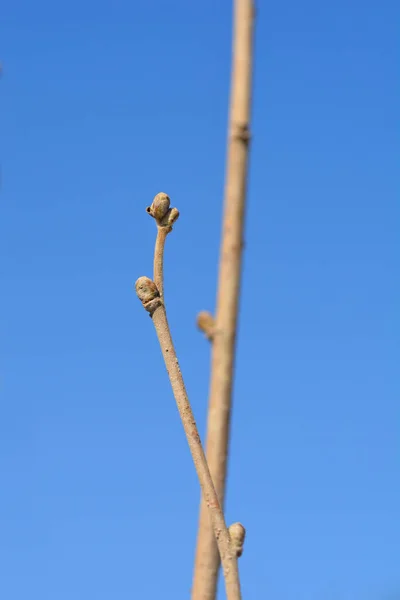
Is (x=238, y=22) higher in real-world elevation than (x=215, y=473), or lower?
higher

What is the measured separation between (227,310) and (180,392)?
0.12 meters

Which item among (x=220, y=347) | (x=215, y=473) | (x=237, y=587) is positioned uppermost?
(x=220, y=347)

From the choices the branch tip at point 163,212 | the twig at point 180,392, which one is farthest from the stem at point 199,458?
the branch tip at point 163,212

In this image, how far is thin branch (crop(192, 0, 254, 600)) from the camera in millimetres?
817

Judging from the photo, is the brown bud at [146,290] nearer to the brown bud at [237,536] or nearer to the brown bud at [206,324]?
the brown bud at [206,324]

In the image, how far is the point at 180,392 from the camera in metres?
0.84

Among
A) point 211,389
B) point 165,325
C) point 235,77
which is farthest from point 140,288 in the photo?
point 235,77

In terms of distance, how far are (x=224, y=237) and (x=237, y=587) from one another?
16.5 inches

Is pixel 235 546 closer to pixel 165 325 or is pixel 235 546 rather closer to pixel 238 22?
pixel 165 325

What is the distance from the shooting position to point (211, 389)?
82 centimetres

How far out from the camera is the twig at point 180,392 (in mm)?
799

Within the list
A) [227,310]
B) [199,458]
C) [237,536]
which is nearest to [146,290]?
[227,310]

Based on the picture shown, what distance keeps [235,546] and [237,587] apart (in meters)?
0.06

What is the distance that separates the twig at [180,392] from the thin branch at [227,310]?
0.02 m
